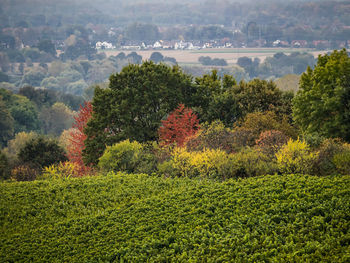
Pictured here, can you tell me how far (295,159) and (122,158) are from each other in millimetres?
11777

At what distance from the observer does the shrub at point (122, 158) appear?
26219 mm

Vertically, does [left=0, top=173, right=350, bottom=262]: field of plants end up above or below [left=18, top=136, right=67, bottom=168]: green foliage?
above

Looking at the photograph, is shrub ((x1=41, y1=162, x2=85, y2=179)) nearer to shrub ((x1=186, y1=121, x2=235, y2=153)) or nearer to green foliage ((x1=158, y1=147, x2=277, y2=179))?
green foliage ((x1=158, y1=147, x2=277, y2=179))

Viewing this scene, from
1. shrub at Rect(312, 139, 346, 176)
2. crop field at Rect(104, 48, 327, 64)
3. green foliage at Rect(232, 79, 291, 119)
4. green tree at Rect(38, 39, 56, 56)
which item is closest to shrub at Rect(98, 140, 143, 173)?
shrub at Rect(312, 139, 346, 176)

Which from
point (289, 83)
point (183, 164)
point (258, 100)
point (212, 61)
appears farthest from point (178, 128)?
point (212, 61)

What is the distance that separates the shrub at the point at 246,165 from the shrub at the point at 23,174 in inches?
641

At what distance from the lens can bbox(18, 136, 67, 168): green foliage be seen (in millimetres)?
34594

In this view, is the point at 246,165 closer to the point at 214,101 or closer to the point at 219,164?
the point at 219,164

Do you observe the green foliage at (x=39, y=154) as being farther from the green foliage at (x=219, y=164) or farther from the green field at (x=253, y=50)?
the green field at (x=253, y=50)

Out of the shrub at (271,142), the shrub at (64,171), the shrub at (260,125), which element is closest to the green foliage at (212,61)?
the shrub at (260,125)

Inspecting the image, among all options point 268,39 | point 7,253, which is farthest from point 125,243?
point 268,39

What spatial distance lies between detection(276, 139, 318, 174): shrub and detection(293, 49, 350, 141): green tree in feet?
25.7

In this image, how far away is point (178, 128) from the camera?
31.8 meters

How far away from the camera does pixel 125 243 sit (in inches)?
544
